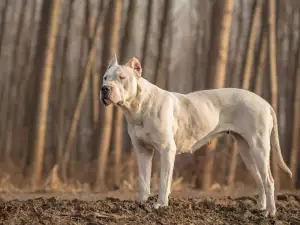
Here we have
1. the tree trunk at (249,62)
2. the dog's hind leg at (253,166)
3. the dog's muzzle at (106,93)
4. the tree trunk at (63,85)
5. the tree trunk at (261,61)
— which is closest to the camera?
the dog's muzzle at (106,93)

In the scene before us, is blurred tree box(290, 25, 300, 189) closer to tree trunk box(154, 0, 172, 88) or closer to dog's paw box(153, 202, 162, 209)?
tree trunk box(154, 0, 172, 88)

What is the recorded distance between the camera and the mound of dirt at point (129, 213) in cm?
435

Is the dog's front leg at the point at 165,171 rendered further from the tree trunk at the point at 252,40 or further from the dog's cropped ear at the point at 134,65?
the tree trunk at the point at 252,40

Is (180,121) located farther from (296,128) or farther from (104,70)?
(296,128)

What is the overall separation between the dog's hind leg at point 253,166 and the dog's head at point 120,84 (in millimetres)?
1495

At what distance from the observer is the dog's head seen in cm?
459

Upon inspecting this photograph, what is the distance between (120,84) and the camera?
471 cm

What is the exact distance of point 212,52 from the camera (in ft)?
30.1

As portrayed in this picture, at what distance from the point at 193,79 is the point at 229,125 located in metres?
10.2

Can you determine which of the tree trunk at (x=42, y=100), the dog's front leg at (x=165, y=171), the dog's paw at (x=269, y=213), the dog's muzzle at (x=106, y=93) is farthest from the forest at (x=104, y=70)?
the dog's muzzle at (x=106, y=93)

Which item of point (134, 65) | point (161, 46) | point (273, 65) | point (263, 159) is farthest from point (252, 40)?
point (134, 65)

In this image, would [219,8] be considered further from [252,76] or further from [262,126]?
[262,126]

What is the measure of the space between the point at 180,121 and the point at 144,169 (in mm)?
633

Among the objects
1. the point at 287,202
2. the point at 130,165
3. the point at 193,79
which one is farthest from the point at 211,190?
the point at 193,79
